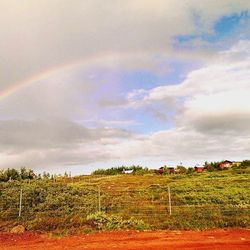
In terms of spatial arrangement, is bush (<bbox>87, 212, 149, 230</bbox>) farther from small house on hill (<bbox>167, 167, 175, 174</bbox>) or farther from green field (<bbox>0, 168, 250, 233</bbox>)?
small house on hill (<bbox>167, 167, 175, 174</bbox>)

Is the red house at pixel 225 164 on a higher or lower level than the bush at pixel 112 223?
higher

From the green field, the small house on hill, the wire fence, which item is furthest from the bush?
the small house on hill

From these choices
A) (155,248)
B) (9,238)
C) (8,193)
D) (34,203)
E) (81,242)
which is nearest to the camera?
(155,248)

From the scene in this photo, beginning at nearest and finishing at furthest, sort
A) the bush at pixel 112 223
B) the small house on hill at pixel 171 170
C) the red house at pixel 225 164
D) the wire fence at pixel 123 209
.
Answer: the bush at pixel 112 223 → the wire fence at pixel 123 209 → the small house on hill at pixel 171 170 → the red house at pixel 225 164

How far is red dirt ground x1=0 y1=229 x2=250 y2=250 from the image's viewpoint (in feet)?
43.9

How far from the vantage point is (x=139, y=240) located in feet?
49.1

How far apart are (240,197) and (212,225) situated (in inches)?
408

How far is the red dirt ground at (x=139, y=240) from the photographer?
13387mm

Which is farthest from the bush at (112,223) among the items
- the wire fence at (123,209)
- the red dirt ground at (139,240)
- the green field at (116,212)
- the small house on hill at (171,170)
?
the small house on hill at (171,170)

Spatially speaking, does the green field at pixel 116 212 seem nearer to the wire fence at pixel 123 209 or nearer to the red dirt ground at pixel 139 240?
the wire fence at pixel 123 209

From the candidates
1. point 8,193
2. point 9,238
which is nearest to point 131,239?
point 9,238

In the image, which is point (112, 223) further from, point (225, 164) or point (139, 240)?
point (225, 164)

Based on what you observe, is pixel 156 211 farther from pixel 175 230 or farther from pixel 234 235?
pixel 234 235

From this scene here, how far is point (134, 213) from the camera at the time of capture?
22.0 metres
